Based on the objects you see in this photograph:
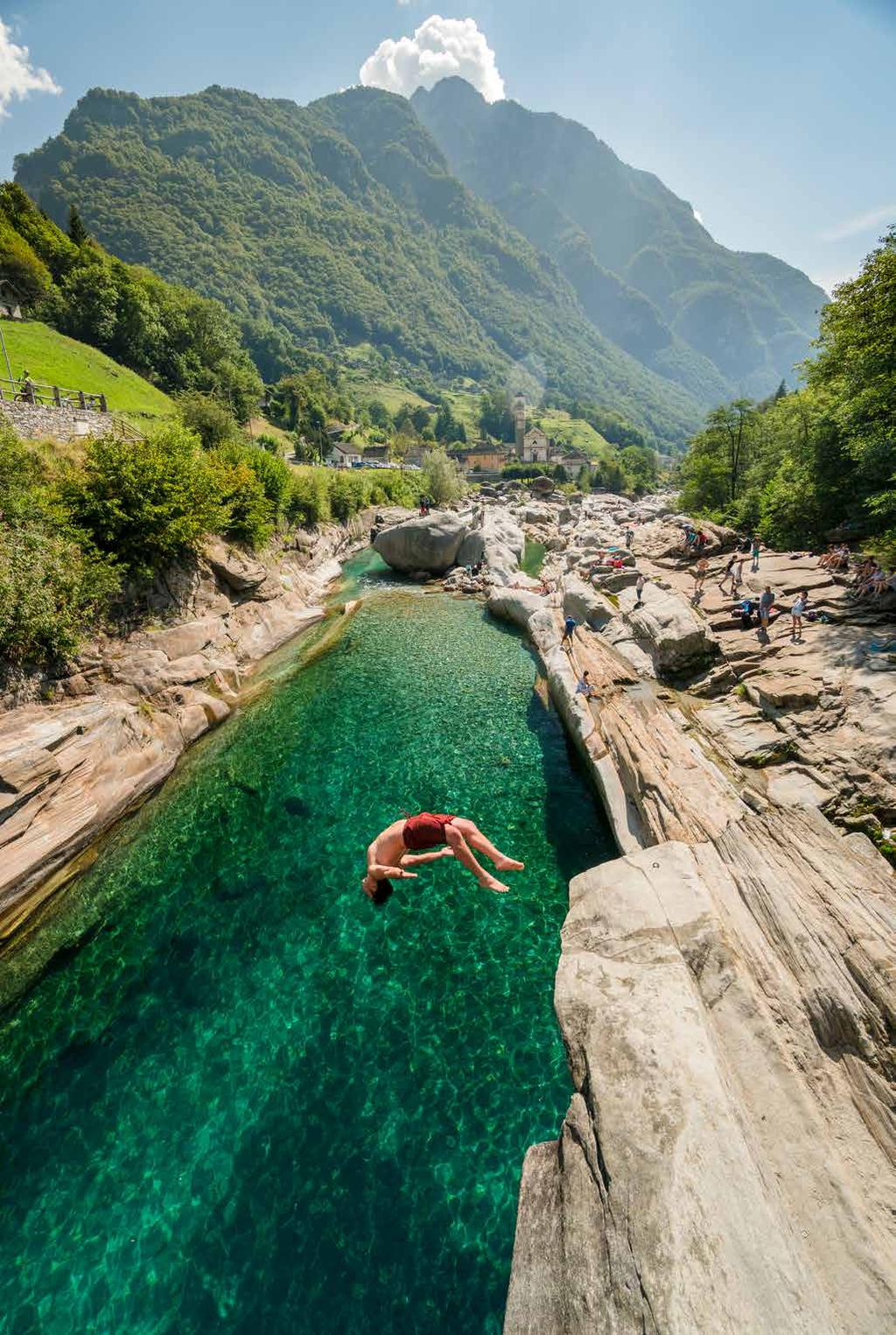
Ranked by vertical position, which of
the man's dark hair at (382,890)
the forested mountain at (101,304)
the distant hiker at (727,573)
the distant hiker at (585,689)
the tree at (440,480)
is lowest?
the distant hiker at (585,689)

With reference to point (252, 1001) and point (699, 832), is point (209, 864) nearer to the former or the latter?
point (252, 1001)

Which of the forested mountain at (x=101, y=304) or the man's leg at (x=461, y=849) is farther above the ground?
the forested mountain at (x=101, y=304)

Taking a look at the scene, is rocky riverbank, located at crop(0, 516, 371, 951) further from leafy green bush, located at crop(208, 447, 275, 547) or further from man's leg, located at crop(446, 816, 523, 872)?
man's leg, located at crop(446, 816, 523, 872)

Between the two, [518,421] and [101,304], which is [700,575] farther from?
[518,421]

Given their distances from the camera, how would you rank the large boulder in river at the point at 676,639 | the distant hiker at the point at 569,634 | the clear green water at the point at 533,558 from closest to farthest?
the large boulder in river at the point at 676,639
the distant hiker at the point at 569,634
the clear green water at the point at 533,558

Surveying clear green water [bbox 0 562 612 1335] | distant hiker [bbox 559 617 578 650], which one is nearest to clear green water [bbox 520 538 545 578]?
distant hiker [bbox 559 617 578 650]

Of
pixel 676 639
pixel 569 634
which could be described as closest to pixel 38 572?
pixel 569 634

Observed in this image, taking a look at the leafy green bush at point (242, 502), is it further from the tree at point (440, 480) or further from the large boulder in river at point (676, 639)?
the tree at point (440, 480)

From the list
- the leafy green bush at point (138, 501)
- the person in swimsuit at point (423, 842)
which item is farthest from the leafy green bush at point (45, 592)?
the person in swimsuit at point (423, 842)
